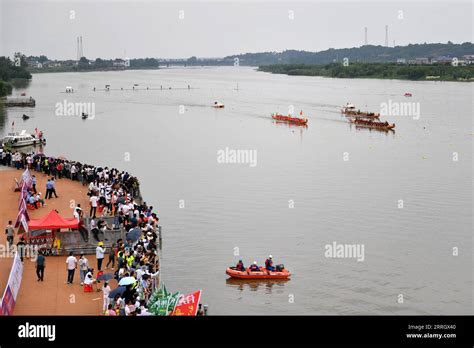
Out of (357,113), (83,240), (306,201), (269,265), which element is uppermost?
(357,113)

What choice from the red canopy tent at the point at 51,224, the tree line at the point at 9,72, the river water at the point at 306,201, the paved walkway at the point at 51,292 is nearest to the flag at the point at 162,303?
the paved walkway at the point at 51,292

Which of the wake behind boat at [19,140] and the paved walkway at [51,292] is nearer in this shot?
the paved walkway at [51,292]

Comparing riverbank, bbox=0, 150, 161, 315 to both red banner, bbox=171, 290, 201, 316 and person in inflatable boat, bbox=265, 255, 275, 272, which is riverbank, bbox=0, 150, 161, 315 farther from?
person in inflatable boat, bbox=265, 255, 275, 272

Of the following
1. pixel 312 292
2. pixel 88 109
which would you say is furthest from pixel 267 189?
pixel 88 109

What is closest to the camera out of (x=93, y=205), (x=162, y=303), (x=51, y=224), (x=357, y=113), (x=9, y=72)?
(x=162, y=303)

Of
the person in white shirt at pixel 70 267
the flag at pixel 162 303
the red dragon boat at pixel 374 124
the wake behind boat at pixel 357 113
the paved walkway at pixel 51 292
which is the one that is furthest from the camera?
the wake behind boat at pixel 357 113

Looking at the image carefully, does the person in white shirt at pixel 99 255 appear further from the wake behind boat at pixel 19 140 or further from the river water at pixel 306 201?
the wake behind boat at pixel 19 140

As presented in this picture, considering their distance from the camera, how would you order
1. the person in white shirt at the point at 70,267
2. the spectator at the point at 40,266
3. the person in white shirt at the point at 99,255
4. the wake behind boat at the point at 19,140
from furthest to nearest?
1. the wake behind boat at the point at 19,140
2. the person in white shirt at the point at 99,255
3. the spectator at the point at 40,266
4. the person in white shirt at the point at 70,267

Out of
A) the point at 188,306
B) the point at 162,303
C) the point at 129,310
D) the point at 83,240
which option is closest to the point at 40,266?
the point at 83,240

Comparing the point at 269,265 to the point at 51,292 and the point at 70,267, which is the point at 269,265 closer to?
the point at 70,267
